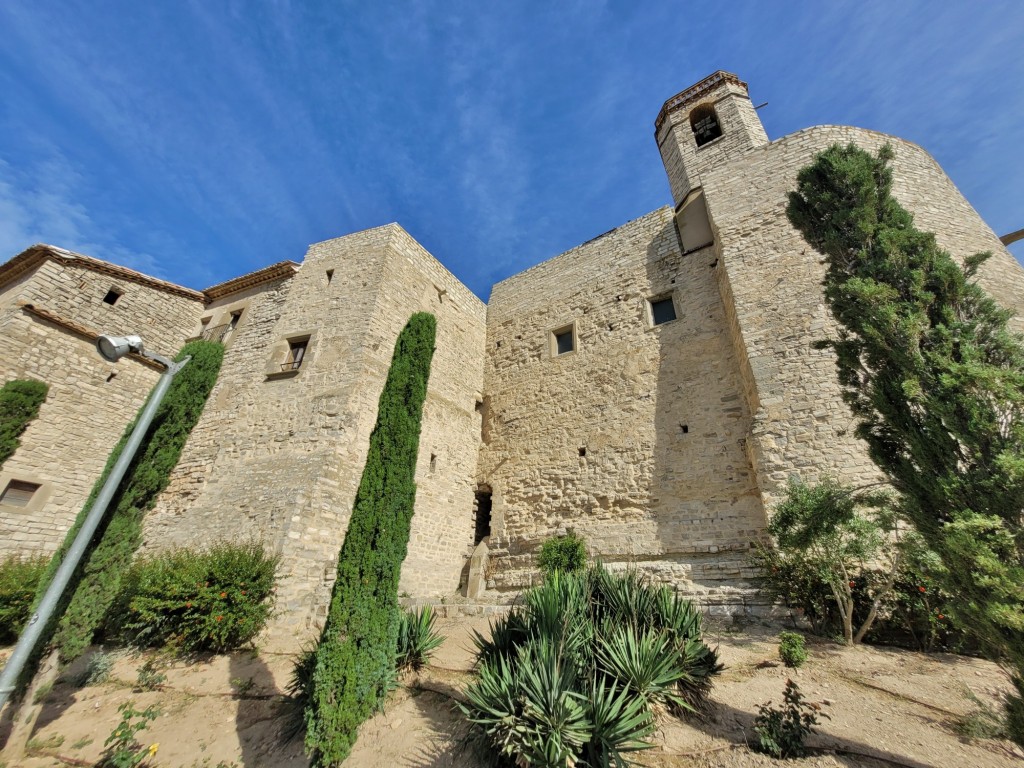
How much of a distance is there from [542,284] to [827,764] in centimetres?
1230

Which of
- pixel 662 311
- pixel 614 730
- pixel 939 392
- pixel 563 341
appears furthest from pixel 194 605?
pixel 662 311

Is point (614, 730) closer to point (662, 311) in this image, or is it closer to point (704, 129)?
point (662, 311)

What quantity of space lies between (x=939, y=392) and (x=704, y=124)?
43.0 ft

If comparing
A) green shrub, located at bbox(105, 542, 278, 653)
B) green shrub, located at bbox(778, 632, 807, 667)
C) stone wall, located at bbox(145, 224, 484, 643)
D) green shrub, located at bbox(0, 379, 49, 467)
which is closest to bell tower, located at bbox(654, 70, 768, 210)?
stone wall, located at bbox(145, 224, 484, 643)

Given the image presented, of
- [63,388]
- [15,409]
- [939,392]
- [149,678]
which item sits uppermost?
[63,388]

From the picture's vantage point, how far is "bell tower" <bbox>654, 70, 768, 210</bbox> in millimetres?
11523

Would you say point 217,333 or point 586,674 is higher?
point 217,333

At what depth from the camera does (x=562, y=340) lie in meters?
12.4

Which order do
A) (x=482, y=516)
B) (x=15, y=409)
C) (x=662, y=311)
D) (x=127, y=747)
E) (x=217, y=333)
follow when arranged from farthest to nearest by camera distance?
1. (x=217, y=333)
2. (x=482, y=516)
3. (x=662, y=311)
4. (x=15, y=409)
5. (x=127, y=747)

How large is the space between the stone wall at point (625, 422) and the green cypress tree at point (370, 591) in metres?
4.99

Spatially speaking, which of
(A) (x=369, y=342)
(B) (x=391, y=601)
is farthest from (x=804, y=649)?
(A) (x=369, y=342)

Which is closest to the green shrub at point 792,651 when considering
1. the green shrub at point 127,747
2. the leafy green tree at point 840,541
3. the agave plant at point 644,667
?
the leafy green tree at point 840,541

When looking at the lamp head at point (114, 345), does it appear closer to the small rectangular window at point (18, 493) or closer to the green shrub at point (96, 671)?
the green shrub at point (96, 671)

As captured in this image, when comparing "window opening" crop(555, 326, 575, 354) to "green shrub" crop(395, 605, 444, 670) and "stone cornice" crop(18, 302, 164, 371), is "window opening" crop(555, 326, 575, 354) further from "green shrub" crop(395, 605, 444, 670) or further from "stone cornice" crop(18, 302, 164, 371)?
"stone cornice" crop(18, 302, 164, 371)
